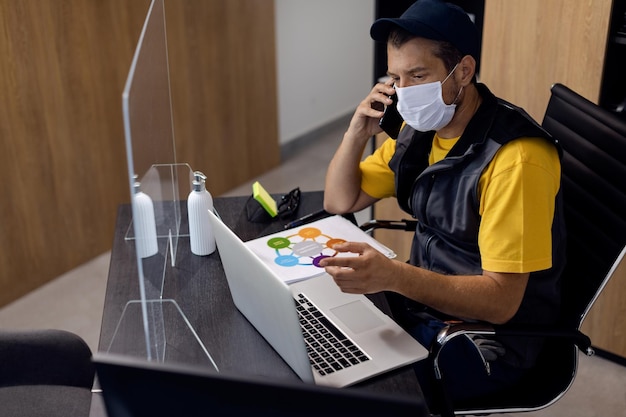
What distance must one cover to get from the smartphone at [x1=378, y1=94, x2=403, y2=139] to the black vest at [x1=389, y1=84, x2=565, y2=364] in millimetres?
205

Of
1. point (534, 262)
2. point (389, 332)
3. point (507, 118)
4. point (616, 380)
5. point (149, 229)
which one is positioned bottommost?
point (616, 380)

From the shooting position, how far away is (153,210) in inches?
A: 61.8

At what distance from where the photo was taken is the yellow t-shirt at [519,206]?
161 cm

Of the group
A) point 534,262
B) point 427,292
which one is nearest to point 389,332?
point 427,292

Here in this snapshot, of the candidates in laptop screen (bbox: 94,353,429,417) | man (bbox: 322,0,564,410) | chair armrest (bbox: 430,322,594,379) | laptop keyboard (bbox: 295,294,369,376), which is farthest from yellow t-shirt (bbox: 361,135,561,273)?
laptop screen (bbox: 94,353,429,417)

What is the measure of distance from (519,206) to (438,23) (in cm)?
45

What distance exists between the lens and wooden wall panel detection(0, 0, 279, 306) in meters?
2.99

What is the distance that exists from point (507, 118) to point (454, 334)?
0.51 m

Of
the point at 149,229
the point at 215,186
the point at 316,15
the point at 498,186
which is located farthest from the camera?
the point at 316,15

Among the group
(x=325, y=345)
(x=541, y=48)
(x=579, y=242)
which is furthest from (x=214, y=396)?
(x=541, y=48)

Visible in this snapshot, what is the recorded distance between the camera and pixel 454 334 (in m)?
1.57

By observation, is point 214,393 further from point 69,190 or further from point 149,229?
point 69,190

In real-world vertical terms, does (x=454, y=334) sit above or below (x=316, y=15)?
below

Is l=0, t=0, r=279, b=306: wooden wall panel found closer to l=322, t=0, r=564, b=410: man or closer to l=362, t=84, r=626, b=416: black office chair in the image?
l=322, t=0, r=564, b=410: man
